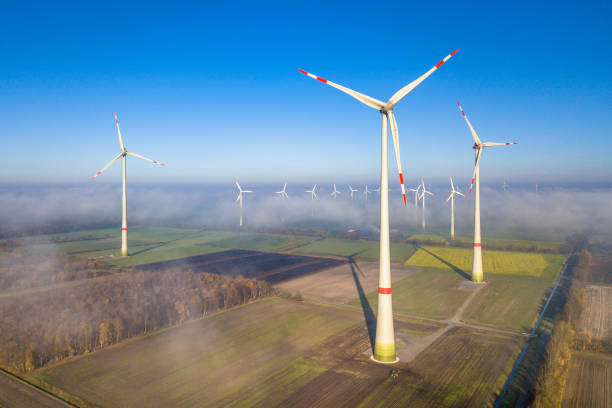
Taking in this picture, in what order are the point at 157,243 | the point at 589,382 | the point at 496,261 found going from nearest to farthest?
the point at 589,382, the point at 496,261, the point at 157,243

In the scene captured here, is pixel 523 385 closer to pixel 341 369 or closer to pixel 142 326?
pixel 341 369

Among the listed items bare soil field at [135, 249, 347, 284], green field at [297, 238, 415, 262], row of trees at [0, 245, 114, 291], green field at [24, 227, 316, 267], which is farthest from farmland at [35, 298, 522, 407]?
green field at [24, 227, 316, 267]

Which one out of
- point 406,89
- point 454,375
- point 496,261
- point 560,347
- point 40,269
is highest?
point 406,89

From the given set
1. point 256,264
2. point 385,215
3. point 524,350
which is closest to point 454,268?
point 256,264

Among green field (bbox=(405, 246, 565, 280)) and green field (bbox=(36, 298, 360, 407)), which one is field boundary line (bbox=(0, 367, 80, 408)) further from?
green field (bbox=(405, 246, 565, 280))

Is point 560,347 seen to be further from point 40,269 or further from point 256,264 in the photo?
point 40,269

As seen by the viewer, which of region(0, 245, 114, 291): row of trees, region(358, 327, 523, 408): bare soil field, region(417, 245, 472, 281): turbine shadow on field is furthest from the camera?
region(417, 245, 472, 281): turbine shadow on field
